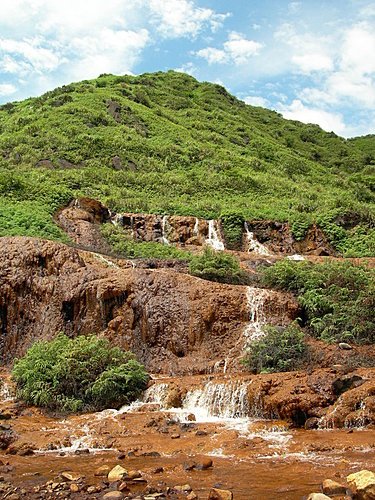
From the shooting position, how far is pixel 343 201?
3744 cm

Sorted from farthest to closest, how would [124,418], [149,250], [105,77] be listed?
[105,77] < [149,250] < [124,418]

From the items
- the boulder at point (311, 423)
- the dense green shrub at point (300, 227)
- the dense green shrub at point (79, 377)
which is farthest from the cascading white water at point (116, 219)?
the boulder at point (311, 423)

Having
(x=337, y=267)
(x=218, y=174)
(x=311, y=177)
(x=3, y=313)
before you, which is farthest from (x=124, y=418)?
(x=311, y=177)

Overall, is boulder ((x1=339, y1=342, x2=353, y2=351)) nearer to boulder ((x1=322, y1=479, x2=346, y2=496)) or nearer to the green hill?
boulder ((x1=322, y1=479, x2=346, y2=496))

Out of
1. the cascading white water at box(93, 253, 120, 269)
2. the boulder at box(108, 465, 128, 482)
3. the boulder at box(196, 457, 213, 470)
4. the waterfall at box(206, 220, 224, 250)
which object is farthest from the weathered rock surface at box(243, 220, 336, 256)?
the boulder at box(108, 465, 128, 482)

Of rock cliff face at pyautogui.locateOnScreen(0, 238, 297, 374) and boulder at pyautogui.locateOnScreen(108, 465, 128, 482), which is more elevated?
rock cliff face at pyautogui.locateOnScreen(0, 238, 297, 374)

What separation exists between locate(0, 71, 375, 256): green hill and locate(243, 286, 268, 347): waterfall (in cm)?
1251

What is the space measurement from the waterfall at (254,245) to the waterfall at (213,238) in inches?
73.6

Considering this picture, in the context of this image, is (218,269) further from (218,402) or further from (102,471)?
(102,471)

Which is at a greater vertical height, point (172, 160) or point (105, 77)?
point (105, 77)

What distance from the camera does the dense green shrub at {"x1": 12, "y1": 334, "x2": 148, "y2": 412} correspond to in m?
15.2

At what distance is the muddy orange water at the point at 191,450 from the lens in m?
8.84

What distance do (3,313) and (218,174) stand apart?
1114 inches

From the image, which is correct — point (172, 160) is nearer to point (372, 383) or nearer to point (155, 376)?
point (155, 376)
